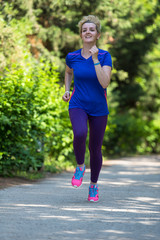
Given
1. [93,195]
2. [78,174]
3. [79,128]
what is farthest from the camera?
[93,195]

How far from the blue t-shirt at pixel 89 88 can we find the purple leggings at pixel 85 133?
7 cm

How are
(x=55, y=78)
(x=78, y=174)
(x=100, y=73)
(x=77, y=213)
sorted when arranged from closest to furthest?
(x=77, y=213) → (x=100, y=73) → (x=78, y=174) → (x=55, y=78)

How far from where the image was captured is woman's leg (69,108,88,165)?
18.3ft

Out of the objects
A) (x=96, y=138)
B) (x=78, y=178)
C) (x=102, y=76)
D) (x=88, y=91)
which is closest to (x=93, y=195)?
(x=78, y=178)

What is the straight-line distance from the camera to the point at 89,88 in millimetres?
Result: 5641

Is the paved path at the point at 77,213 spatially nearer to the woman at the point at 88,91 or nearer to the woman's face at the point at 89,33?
the woman at the point at 88,91

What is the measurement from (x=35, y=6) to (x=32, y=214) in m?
9.15

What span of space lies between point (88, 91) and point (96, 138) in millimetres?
561

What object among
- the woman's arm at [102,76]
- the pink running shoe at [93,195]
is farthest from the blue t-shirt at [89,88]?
the pink running shoe at [93,195]

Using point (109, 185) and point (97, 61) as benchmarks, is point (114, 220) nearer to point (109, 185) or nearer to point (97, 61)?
point (97, 61)

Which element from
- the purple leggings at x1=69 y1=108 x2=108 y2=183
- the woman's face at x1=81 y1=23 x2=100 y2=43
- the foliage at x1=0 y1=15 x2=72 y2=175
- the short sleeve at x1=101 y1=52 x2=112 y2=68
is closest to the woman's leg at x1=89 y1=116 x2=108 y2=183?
the purple leggings at x1=69 y1=108 x2=108 y2=183

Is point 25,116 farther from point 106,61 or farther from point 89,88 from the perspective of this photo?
point 106,61

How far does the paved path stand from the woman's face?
6.11 feet

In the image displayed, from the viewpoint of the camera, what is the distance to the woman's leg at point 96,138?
5738 millimetres
